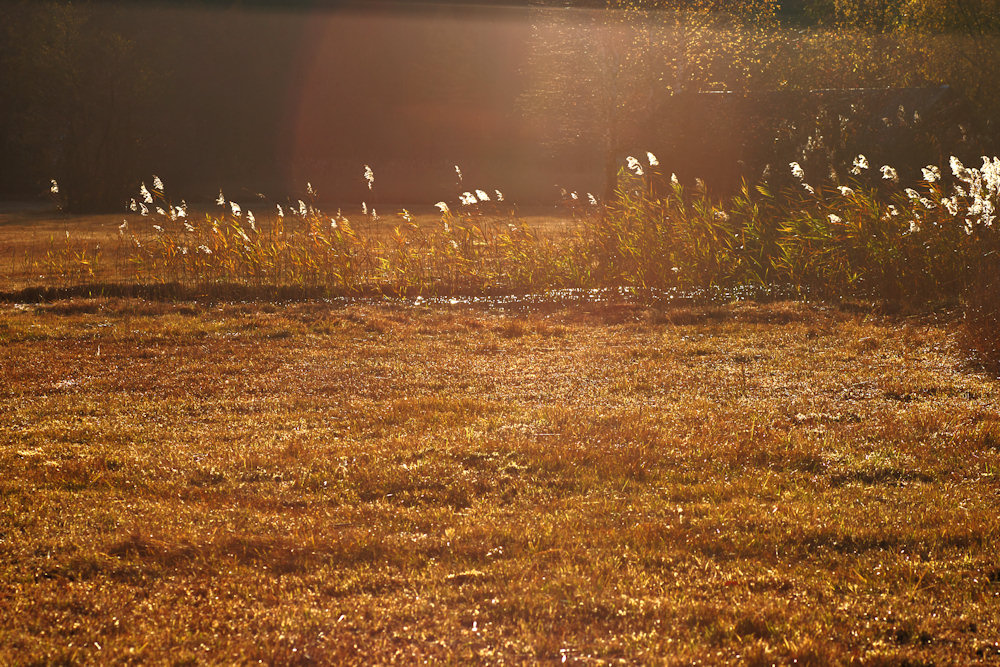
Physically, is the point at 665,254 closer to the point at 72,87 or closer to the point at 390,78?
the point at 72,87

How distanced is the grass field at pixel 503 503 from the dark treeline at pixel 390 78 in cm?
1217

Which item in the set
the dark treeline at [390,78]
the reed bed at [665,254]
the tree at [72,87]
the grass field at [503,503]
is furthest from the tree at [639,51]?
the tree at [72,87]

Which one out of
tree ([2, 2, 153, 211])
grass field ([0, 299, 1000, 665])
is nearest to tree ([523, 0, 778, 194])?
grass field ([0, 299, 1000, 665])

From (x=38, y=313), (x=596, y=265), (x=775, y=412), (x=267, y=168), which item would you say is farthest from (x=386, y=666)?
(x=267, y=168)

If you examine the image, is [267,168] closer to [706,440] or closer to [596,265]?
[596,265]

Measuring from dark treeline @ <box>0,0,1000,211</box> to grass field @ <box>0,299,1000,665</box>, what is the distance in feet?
39.9

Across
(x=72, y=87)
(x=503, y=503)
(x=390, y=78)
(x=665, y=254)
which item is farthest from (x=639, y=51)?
(x=72, y=87)

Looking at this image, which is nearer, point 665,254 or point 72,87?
point 665,254

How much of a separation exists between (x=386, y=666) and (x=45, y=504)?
8.41 feet

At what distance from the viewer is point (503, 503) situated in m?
5.00

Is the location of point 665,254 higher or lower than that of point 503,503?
higher

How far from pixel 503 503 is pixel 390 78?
33336 mm

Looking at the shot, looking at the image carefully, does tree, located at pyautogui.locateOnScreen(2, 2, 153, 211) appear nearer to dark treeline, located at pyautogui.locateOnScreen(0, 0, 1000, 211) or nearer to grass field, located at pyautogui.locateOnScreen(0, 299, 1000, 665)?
dark treeline, located at pyautogui.locateOnScreen(0, 0, 1000, 211)

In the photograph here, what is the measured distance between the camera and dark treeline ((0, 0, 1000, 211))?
72.5 feet
